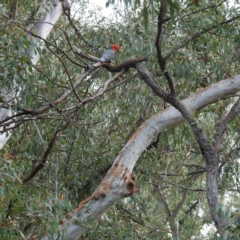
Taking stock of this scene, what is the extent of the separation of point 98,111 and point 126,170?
2181 millimetres

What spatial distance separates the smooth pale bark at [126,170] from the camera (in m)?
3.64

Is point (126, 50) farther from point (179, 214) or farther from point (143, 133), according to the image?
point (179, 214)

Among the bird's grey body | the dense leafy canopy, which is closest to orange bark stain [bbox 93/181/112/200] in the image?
the dense leafy canopy

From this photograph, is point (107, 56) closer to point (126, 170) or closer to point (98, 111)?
point (126, 170)

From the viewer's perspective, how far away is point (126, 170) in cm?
369

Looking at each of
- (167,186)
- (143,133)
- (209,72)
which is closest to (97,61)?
(143,133)

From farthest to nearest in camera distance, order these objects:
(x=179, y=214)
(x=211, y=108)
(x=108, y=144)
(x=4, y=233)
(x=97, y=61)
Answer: (x=179, y=214) → (x=108, y=144) → (x=211, y=108) → (x=97, y=61) → (x=4, y=233)

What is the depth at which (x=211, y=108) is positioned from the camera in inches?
199

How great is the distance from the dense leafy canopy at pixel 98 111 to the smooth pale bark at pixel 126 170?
10 centimetres

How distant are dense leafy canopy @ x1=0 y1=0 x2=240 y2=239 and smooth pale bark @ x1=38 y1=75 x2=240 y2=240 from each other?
0.33 ft

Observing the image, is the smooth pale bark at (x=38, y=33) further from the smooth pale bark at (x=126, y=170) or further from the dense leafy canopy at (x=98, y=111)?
the smooth pale bark at (x=126, y=170)

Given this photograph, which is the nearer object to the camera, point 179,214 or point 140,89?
point 140,89

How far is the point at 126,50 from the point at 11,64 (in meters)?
1.66

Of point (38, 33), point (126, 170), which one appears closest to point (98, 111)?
point (38, 33)
